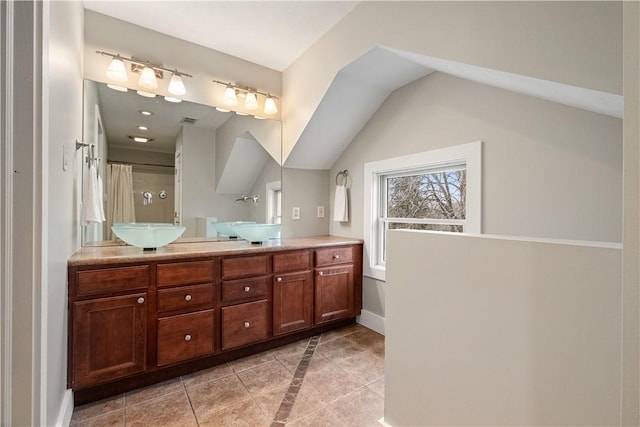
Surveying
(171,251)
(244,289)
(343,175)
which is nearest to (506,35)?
(343,175)

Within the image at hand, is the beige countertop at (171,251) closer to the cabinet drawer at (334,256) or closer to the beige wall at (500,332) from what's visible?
the cabinet drawer at (334,256)

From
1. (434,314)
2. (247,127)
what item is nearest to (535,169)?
(434,314)

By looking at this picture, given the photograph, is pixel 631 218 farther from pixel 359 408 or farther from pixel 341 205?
pixel 341 205

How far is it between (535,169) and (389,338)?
1.33 metres

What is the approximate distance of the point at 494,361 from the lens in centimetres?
110

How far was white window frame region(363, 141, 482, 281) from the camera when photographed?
6.67 feet

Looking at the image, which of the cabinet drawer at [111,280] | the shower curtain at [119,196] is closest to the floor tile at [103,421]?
the cabinet drawer at [111,280]

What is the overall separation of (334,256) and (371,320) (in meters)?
0.76

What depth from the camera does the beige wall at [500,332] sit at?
2.85ft

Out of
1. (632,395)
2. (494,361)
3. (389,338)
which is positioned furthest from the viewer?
(389,338)

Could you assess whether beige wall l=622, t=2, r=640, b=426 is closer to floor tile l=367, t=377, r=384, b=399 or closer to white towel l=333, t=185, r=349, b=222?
floor tile l=367, t=377, r=384, b=399

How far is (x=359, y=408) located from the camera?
1.72m

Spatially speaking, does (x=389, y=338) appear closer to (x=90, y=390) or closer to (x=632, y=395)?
(x=632, y=395)

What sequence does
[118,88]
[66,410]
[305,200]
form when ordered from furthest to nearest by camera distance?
[305,200], [118,88], [66,410]
